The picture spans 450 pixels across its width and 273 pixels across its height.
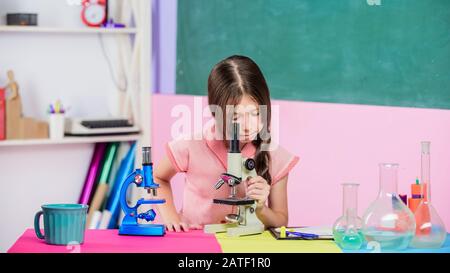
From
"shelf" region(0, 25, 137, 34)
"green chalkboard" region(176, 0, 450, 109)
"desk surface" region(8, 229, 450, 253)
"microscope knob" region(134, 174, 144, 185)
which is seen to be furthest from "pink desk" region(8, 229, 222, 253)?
"shelf" region(0, 25, 137, 34)

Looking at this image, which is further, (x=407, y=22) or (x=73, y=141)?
(x=73, y=141)

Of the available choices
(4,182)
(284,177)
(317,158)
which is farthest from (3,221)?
(284,177)

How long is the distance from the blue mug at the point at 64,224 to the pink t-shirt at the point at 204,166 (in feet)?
2.06

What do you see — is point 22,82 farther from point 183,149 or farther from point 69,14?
point 183,149

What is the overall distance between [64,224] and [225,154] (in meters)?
0.75

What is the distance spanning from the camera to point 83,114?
4062 mm

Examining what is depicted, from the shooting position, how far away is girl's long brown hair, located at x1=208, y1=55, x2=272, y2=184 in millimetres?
2449

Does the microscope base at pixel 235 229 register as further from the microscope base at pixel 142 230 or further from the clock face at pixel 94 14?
the clock face at pixel 94 14

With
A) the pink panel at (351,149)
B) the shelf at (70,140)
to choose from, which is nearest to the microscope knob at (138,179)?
the pink panel at (351,149)

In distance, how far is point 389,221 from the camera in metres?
1.99

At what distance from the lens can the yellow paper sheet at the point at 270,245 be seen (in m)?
1.98

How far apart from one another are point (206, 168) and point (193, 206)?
0.13 m

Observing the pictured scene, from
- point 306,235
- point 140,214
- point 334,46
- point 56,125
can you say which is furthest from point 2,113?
point 306,235

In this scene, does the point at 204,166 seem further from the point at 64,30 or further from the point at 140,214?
the point at 64,30
